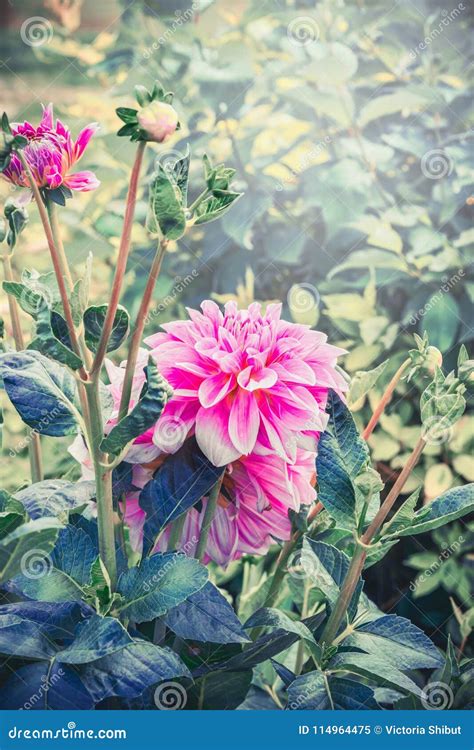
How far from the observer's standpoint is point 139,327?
0.82 feet

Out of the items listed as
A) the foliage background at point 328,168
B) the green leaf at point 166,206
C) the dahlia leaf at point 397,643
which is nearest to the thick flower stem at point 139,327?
the green leaf at point 166,206

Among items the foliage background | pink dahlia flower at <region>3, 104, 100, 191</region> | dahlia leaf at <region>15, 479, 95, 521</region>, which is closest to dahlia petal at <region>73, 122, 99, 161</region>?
pink dahlia flower at <region>3, 104, 100, 191</region>

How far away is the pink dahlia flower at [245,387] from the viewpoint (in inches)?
10.6

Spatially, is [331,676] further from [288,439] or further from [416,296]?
[416,296]

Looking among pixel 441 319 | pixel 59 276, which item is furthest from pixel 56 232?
pixel 441 319

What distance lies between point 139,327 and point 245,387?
4 cm

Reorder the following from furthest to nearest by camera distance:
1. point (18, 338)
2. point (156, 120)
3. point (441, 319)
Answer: point (441, 319), point (18, 338), point (156, 120)

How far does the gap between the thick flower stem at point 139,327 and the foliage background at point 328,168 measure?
1.26 ft

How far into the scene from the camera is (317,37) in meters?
0.66

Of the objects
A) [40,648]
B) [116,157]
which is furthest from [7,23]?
[40,648]

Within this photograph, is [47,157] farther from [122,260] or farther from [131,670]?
[131,670]

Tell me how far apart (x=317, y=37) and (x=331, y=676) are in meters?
0.53

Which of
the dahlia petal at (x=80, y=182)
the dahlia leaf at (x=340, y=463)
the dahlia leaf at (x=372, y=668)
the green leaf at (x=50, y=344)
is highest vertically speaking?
the dahlia petal at (x=80, y=182)

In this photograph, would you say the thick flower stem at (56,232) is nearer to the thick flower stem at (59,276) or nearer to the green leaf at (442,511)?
the thick flower stem at (59,276)
